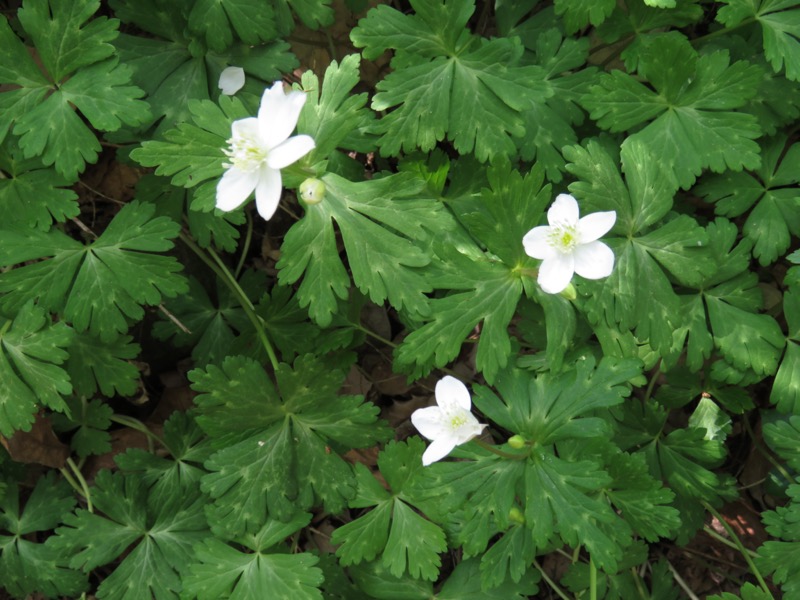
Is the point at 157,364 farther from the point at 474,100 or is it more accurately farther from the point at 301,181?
the point at 474,100

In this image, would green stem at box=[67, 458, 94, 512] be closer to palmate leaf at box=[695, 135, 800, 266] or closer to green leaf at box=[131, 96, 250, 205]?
green leaf at box=[131, 96, 250, 205]

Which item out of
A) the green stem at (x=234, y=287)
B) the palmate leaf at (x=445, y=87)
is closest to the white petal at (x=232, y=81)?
the palmate leaf at (x=445, y=87)

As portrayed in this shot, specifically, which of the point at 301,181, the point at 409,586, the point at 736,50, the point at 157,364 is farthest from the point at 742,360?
the point at 157,364

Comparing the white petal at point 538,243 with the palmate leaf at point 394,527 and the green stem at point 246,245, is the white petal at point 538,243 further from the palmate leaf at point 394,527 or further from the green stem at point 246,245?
the green stem at point 246,245

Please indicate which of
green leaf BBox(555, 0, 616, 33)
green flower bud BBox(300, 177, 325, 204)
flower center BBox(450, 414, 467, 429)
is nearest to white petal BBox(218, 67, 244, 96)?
green flower bud BBox(300, 177, 325, 204)

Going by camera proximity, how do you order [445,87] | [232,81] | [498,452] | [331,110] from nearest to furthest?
[498,452]
[331,110]
[445,87]
[232,81]

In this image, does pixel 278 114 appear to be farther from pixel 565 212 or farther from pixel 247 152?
pixel 565 212

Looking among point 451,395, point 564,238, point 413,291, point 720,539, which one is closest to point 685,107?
point 564,238
